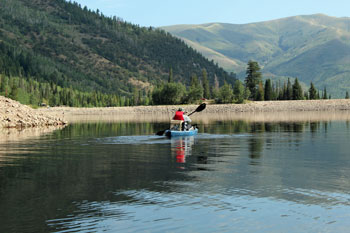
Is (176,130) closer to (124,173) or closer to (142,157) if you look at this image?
(142,157)

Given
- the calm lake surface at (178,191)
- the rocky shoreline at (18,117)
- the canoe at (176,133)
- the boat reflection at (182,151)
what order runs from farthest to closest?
1. the rocky shoreline at (18,117)
2. the canoe at (176,133)
3. the boat reflection at (182,151)
4. the calm lake surface at (178,191)

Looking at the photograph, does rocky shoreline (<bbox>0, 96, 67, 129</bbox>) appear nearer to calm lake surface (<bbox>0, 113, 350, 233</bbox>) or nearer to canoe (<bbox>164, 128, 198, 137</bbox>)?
canoe (<bbox>164, 128, 198, 137</bbox>)

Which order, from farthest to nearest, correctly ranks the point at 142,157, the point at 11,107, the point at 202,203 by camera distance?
the point at 11,107 < the point at 142,157 < the point at 202,203

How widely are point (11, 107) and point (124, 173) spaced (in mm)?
76326

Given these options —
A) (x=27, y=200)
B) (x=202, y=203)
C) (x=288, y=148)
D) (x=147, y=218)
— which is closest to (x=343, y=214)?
(x=202, y=203)

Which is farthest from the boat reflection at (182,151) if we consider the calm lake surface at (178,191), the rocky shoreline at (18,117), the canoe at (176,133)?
the rocky shoreline at (18,117)

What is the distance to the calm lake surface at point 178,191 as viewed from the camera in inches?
693

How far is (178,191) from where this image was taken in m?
23.0

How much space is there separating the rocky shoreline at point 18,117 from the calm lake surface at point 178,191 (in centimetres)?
5491

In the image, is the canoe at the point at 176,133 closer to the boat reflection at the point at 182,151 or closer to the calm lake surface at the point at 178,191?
the boat reflection at the point at 182,151

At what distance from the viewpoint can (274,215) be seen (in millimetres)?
18500

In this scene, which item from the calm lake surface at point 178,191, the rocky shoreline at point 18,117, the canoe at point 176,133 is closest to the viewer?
the calm lake surface at point 178,191

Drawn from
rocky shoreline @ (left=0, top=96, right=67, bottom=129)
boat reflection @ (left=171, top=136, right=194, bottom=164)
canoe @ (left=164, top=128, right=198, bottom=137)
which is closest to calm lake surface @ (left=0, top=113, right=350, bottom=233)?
boat reflection @ (left=171, top=136, right=194, bottom=164)

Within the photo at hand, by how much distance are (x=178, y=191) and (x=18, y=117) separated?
79793 millimetres
